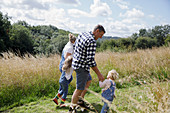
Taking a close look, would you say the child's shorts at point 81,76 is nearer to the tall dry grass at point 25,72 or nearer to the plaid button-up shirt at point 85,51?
the plaid button-up shirt at point 85,51

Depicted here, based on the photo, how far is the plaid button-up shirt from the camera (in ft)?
8.87

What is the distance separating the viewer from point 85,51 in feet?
9.10

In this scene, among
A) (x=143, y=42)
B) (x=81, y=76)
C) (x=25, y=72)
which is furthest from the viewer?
(x=143, y=42)

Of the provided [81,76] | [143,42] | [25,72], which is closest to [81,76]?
[81,76]

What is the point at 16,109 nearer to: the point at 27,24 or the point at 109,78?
the point at 109,78

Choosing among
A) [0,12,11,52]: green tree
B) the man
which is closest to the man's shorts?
the man

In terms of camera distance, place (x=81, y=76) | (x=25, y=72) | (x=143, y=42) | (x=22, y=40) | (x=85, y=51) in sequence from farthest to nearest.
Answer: (x=143, y=42), (x=22, y=40), (x=25, y=72), (x=81, y=76), (x=85, y=51)

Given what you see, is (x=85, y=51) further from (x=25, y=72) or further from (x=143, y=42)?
(x=143, y=42)

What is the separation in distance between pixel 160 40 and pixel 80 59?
73291 millimetres

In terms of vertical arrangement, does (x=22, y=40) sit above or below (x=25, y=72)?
above

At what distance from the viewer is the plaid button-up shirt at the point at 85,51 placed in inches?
106

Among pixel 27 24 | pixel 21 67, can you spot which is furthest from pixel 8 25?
pixel 27 24

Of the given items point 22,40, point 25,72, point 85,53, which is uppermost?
point 22,40

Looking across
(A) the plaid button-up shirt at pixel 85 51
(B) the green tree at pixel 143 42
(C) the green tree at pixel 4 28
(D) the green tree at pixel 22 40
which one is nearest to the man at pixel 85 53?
(A) the plaid button-up shirt at pixel 85 51
